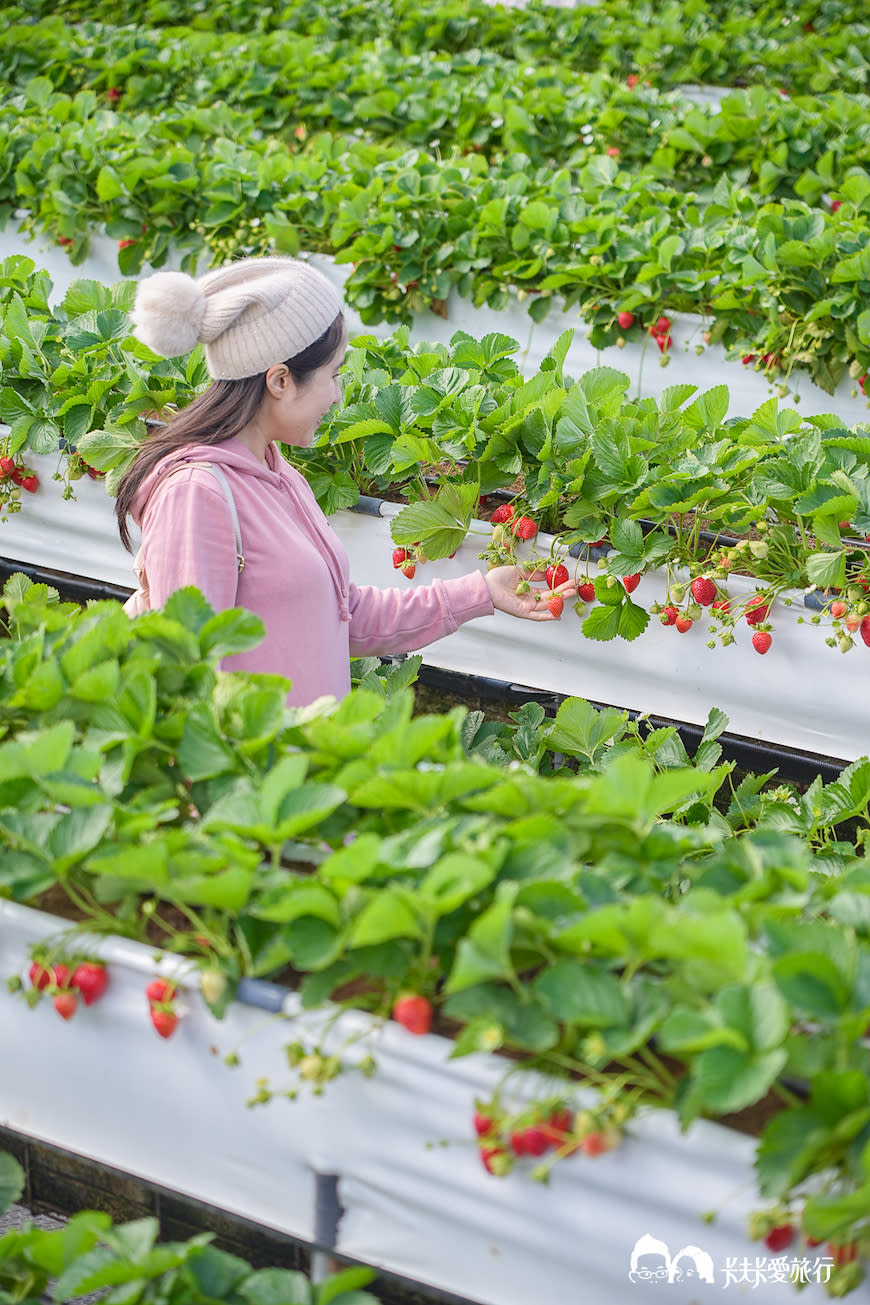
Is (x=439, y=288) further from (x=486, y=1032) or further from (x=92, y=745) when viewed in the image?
(x=486, y=1032)

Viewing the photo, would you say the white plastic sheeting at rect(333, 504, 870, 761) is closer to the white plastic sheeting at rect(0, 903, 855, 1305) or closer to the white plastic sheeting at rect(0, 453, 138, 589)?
the white plastic sheeting at rect(0, 453, 138, 589)

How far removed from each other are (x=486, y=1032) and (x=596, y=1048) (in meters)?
0.10

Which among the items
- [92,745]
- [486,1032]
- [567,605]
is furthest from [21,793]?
[567,605]

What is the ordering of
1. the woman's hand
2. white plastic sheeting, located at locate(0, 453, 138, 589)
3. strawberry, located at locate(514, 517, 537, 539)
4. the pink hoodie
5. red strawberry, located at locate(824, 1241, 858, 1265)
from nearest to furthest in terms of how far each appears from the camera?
red strawberry, located at locate(824, 1241, 858, 1265) → the pink hoodie → the woman's hand → strawberry, located at locate(514, 517, 537, 539) → white plastic sheeting, located at locate(0, 453, 138, 589)

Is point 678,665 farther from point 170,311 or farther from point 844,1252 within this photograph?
point 844,1252

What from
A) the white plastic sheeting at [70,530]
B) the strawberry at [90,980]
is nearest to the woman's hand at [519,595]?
the white plastic sheeting at [70,530]

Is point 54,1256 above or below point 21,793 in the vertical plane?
below

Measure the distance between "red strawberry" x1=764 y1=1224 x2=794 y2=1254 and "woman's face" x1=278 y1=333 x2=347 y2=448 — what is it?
1.42 meters

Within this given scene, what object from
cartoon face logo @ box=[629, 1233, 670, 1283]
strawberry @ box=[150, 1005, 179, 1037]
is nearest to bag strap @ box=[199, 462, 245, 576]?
strawberry @ box=[150, 1005, 179, 1037]

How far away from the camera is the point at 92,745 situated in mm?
1473

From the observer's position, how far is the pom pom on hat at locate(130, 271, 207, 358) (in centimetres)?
191

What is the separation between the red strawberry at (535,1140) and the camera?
1.17m

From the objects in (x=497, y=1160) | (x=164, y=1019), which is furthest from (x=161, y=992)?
(x=497, y=1160)

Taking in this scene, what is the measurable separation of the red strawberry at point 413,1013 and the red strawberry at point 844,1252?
16.6 inches
